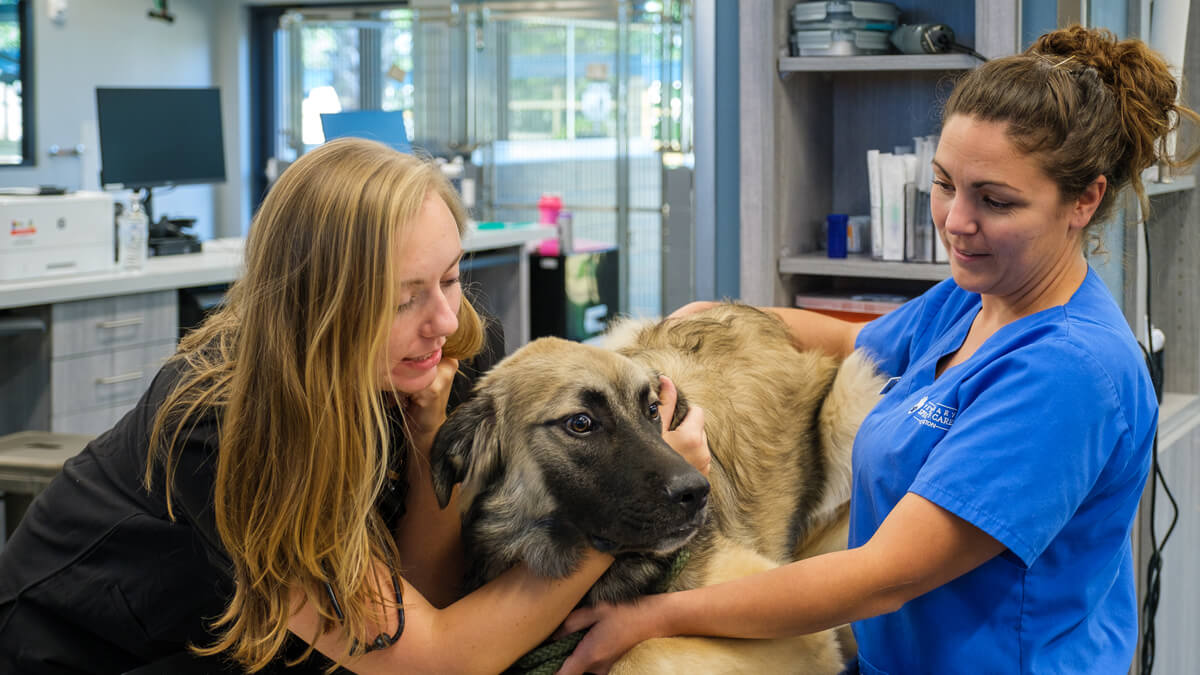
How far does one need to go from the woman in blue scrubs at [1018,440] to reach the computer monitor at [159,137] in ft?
14.5

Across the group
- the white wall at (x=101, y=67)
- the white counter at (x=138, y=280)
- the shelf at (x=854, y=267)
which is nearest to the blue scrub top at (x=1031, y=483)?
the shelf at (x=854, y=267)

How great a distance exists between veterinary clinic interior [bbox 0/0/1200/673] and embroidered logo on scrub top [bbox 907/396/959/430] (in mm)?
660

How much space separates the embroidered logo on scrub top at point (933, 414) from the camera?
1398 mm

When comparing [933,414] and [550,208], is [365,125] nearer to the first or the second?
[550,208]

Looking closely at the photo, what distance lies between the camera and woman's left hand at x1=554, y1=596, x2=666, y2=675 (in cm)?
144

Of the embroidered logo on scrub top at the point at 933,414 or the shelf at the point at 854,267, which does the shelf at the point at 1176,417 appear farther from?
the embroidered logo on scrub top at the point at 933,414

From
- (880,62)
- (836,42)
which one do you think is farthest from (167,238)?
(880,62)

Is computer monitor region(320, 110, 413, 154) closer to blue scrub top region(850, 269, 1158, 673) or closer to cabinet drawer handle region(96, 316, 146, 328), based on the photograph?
cabinet drawer handle region(96, 316, 146, 328)

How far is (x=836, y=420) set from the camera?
1940 mm

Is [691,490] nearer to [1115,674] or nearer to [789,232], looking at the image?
[1115,674]

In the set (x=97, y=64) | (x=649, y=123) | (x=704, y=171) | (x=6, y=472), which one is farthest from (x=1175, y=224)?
(x=97, y=64)

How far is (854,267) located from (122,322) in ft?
9.64

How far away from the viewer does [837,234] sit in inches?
112

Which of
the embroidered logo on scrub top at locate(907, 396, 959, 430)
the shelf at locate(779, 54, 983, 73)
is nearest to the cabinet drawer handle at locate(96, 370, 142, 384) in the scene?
the shelf at locate(779, 54, 983, 73)
